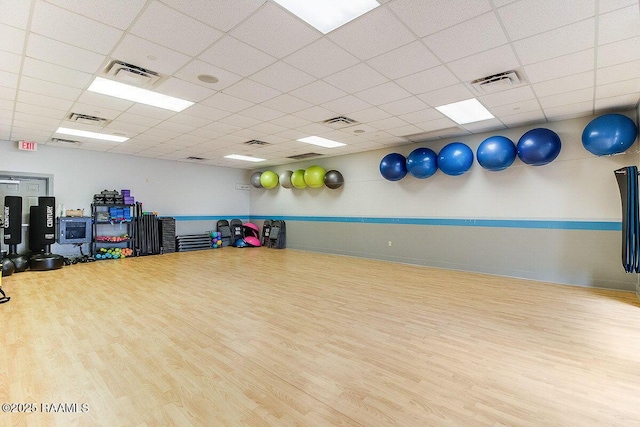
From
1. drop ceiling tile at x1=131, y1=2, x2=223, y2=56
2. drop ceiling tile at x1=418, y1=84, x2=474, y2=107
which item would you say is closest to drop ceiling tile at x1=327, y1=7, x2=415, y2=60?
drop ceiling tile at x1=131, y1=2, x2=223, y2=56

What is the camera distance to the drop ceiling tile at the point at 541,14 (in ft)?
8.00

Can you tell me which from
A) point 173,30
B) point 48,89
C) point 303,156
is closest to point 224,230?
point 303,156

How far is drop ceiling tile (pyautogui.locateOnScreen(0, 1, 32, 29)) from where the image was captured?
2430mm

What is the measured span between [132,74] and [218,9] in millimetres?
1780

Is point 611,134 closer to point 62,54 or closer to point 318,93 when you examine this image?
point 318,93

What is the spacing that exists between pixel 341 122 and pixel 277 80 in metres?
1.96

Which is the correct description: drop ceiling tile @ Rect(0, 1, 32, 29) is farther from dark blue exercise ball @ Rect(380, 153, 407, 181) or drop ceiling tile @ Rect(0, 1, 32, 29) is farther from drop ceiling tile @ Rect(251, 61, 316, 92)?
dark blue exercise ball @ Rect(380, 153, 407, 181)

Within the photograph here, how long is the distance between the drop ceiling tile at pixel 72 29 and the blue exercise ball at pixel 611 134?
633cm

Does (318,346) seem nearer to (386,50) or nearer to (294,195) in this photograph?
(386,50)

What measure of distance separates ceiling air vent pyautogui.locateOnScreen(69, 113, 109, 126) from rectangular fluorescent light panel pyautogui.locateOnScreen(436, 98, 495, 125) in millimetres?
5855

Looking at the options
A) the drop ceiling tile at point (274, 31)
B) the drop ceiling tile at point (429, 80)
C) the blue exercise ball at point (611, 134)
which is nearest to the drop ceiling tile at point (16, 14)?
the drop ceiling tile at point (274, 31)

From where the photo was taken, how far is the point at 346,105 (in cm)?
471

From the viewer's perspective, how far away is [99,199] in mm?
7996

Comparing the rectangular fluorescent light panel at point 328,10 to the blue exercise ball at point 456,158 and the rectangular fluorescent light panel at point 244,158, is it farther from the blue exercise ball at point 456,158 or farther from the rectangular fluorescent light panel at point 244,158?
the rectangular fluorescent light panel at point 244,158
